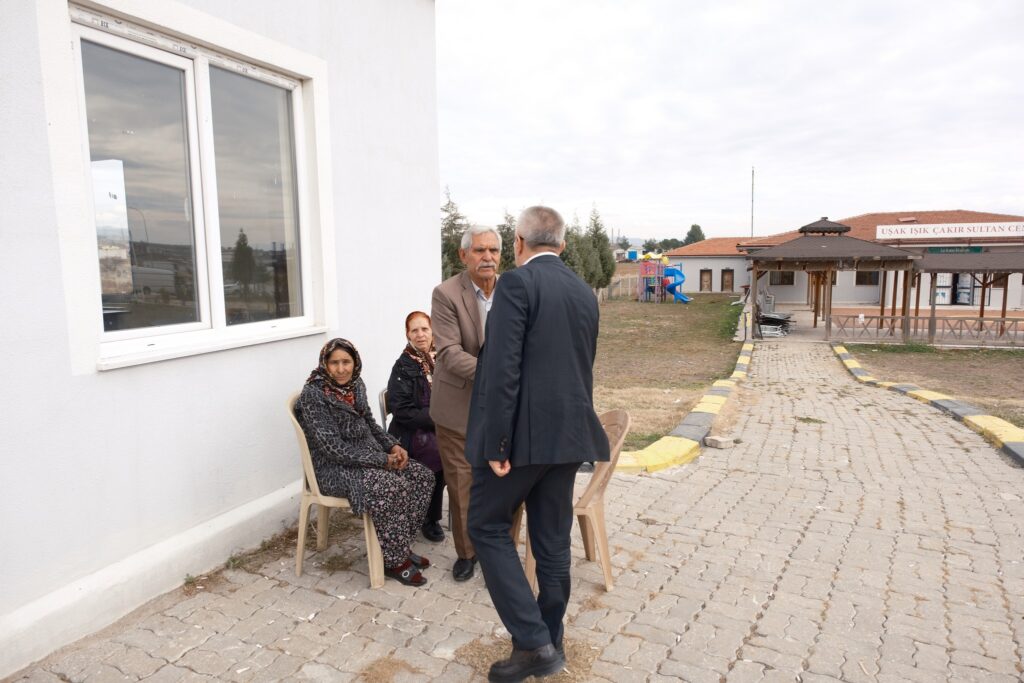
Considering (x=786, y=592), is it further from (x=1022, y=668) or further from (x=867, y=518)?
Result: (x=867, y=518)

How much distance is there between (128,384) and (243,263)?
3.44 feet

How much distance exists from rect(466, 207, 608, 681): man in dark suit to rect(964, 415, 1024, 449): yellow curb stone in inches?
241

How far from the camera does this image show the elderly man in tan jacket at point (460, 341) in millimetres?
3311

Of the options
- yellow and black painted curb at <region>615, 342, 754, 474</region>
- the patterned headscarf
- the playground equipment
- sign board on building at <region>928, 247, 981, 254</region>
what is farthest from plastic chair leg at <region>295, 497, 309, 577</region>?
the playground equipment

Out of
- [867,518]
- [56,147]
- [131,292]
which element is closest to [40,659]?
[131,292]

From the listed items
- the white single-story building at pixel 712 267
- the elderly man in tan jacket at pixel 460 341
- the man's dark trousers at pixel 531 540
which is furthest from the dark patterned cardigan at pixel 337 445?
the white single-story building at pixel 712 267

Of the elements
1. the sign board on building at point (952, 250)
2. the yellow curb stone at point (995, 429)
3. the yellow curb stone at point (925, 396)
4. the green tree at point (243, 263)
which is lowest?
the yellow curb stone at point (925, 396)

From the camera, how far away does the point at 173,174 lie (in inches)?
131

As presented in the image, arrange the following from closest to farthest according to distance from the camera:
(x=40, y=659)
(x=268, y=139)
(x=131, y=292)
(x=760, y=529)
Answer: (x=40, y=659) < (x=131, y=292) < (x=268, y=139) < (x=760, y=529)

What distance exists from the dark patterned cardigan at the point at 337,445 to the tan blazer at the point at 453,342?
1.52 ft

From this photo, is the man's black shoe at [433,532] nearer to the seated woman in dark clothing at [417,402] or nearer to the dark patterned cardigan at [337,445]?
the seated woman in dark clothing at [417,402]

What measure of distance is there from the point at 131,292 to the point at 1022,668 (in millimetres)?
4311

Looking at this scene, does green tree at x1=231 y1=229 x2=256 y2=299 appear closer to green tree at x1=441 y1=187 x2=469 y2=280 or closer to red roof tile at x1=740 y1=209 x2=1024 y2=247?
green tree at x1=441 y1=187 x2=469 y2=280

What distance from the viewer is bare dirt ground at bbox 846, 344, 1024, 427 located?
1011cm
